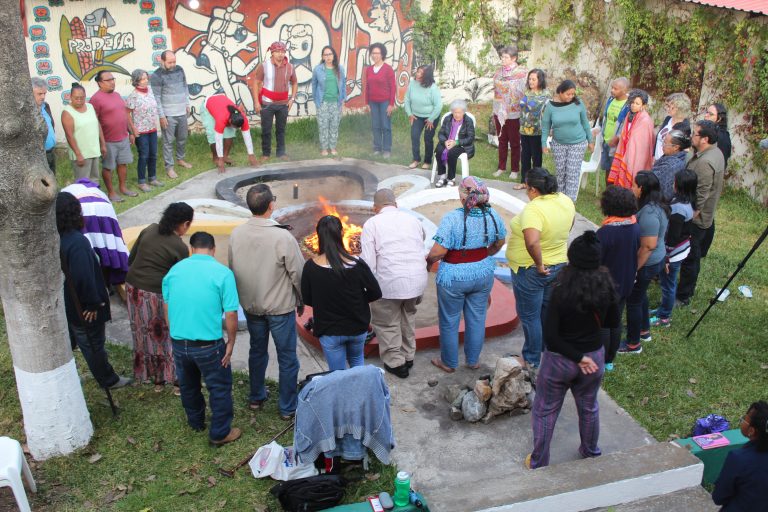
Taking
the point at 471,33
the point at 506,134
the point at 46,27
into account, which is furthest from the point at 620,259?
the point at 471,33

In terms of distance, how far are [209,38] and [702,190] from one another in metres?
9.94

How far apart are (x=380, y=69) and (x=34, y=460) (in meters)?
9.27

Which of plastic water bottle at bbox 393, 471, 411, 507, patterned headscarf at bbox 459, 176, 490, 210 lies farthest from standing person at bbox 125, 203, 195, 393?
plastic water bottle at bbox 393, 471, 411, 507

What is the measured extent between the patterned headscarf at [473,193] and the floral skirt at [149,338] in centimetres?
270

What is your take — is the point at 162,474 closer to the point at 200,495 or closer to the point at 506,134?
the point at 200,495

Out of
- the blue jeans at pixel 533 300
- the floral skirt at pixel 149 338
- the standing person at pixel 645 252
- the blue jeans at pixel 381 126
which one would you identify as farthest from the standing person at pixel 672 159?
the blue jeans at pixel 381 126

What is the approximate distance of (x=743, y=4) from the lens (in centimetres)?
1155

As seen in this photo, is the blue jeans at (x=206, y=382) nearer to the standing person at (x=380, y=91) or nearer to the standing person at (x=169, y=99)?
the standing person at (x=169, y=99)

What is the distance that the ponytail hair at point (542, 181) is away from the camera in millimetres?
5938

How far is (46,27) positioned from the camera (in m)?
12.1

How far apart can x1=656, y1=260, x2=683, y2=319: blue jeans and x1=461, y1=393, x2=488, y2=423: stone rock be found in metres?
2.64

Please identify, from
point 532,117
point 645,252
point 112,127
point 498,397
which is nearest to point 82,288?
point 498,397

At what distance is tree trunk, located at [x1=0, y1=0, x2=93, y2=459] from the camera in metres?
4.60

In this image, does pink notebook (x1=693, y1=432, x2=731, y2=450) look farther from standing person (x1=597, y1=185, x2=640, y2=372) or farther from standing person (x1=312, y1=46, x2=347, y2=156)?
standing person (x1=312, y1=46, x2=347, y2=156)
